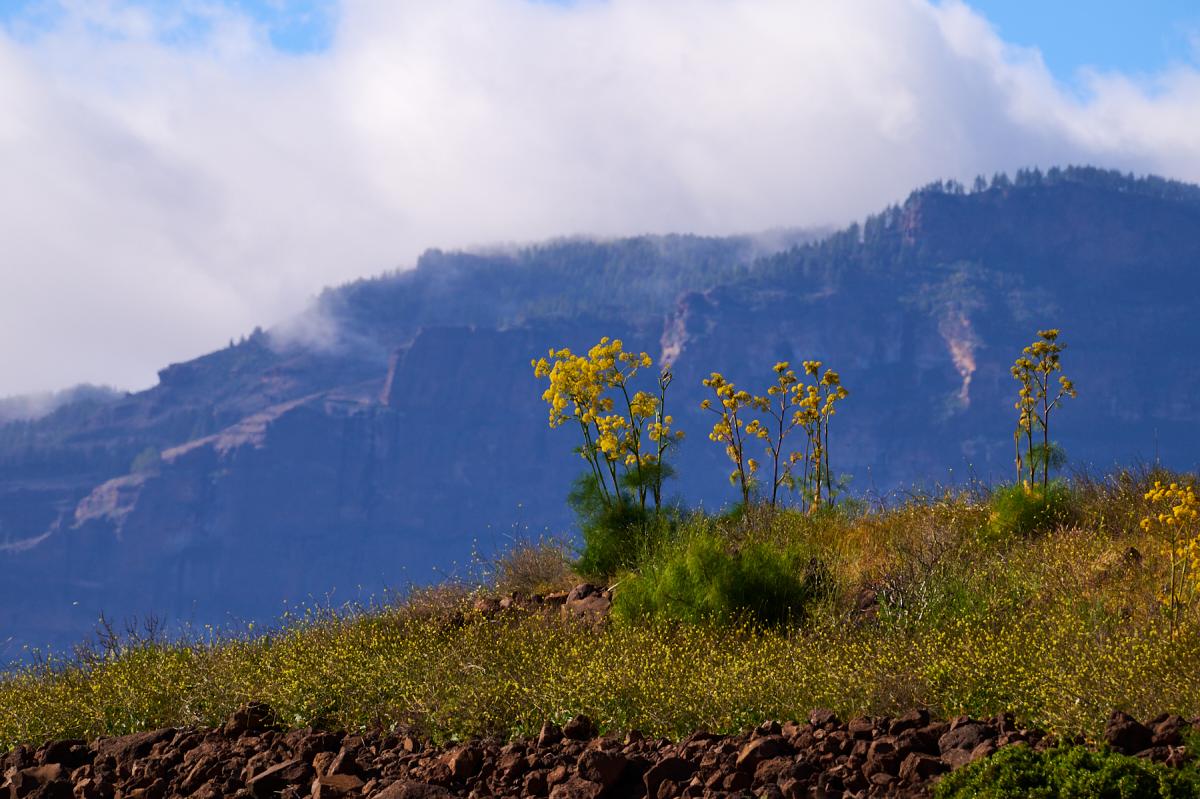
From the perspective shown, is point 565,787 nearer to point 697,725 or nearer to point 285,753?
point 697,725

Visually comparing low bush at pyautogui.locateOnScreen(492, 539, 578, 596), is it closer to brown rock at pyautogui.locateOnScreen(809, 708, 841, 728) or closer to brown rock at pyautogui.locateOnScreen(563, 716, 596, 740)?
brown rock at pyautogui.locateOnScreen(563, 716, 596, 740)

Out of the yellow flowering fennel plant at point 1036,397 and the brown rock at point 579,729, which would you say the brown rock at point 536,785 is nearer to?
the brown rock at point 579,729

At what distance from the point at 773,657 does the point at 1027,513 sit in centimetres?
447

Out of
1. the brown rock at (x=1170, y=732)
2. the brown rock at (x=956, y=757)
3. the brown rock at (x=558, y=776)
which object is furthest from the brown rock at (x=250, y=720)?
the brown rock at (x=1170, y=732)

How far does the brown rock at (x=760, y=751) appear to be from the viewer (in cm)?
644

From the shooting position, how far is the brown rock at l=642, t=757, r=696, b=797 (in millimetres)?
6434

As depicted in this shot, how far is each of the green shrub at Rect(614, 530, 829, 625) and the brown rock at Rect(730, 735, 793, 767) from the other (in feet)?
11.6

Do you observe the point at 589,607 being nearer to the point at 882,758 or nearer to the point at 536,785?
the point at 536,785

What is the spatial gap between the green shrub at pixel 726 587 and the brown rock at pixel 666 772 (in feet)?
11.9

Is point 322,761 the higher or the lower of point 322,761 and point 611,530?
the lower

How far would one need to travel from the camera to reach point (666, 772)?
649cm

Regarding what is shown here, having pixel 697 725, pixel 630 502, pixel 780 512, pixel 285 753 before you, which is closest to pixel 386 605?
pixel 630 502

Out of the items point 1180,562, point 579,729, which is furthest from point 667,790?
point 1180,562

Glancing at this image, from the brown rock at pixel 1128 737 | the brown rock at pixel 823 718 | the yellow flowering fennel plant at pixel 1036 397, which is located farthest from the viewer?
the yellow flowering fennel plant at pixel 1036 397
